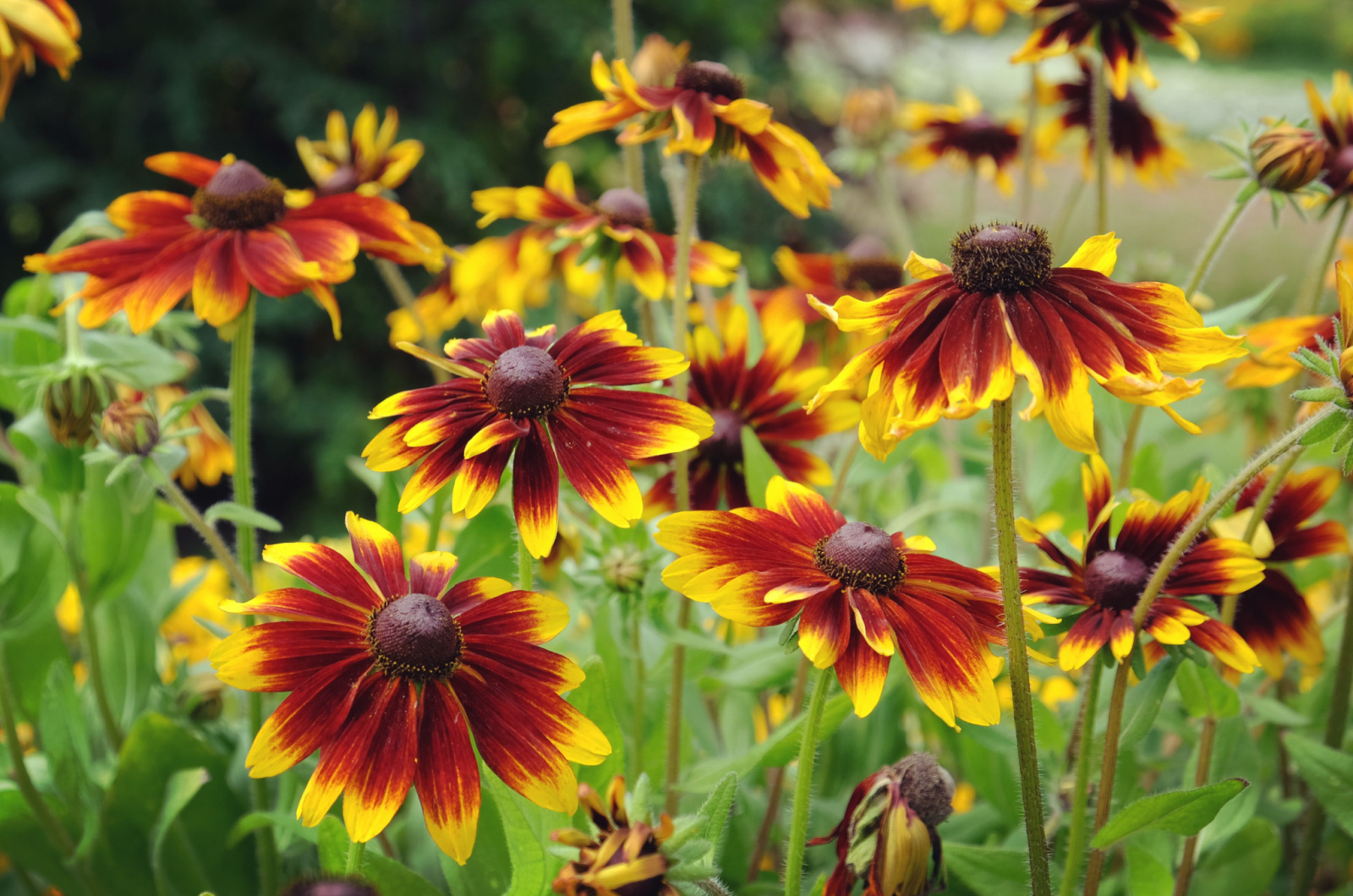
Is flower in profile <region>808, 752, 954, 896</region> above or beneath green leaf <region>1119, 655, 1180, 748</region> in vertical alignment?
beneath

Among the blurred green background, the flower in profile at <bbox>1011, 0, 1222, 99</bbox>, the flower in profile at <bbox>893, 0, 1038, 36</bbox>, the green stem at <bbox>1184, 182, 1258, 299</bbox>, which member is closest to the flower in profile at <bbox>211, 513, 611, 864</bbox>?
the green stem at <bbox>1184, 182, 1258, 299</bbox>

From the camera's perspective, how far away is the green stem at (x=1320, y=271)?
691mm

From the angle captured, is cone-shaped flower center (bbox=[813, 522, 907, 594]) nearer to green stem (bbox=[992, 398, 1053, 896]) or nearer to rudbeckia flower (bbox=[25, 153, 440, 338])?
green stem (bbox=[992, 398, 1053, 896])

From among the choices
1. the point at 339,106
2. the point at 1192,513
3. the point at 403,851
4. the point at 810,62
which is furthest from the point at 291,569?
the point at 810,62

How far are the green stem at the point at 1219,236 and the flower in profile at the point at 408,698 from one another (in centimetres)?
45

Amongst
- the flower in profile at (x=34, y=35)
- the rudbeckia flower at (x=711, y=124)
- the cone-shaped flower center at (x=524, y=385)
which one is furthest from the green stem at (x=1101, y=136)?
the flower in profile at (x=34, y=35)

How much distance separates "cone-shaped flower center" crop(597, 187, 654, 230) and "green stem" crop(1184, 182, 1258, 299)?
0.35 metres

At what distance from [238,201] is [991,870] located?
0.57 m

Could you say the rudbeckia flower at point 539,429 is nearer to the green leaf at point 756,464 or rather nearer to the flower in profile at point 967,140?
the green leaf at point 756,464

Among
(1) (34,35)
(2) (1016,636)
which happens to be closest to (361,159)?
(1) (34,35)

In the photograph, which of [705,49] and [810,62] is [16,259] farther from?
[810,62]

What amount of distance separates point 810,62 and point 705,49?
2.96ft

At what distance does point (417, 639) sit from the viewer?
436 millimetres

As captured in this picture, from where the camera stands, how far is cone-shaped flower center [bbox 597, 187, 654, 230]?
730mm
